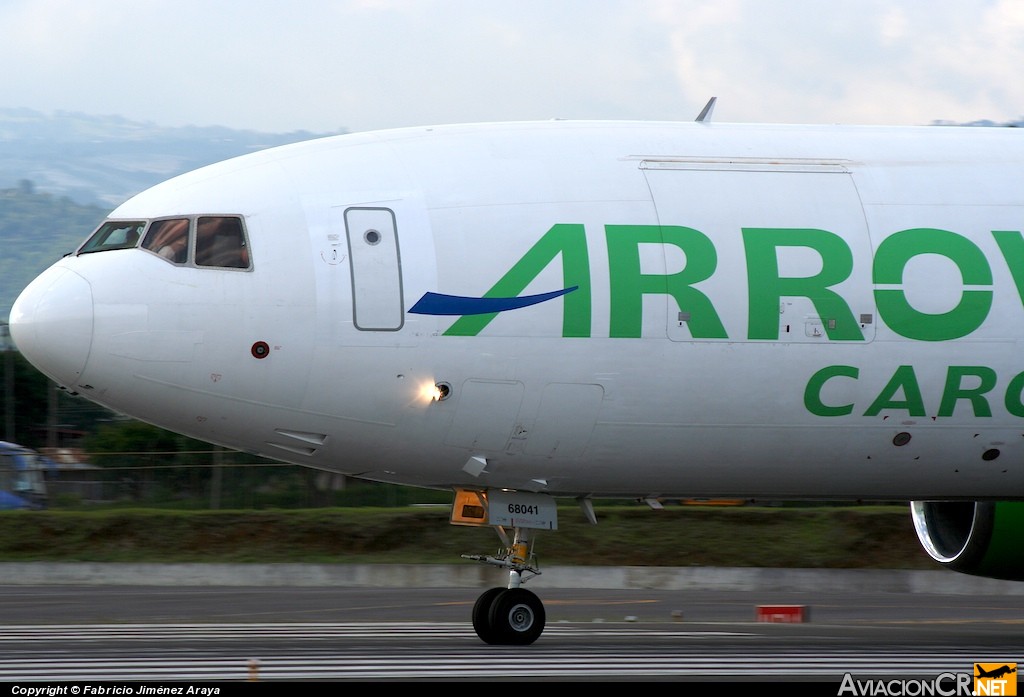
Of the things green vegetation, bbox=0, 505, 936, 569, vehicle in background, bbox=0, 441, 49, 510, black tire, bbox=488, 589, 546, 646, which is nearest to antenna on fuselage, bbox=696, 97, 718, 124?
black tire, bbox=488, 589, 546, 646

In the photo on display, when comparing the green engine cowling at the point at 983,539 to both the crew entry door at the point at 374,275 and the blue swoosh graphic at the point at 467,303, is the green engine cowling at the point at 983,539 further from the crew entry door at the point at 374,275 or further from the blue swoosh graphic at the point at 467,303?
the crew entry door at the point at 374,275

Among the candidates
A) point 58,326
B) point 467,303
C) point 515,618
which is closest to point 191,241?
point 58,326

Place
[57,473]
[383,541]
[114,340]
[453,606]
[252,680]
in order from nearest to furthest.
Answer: [252,680] < [114,340] < [453,606] < [383,541] < [57,473]

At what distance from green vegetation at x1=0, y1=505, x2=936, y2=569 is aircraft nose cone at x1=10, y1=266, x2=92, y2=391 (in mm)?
15667

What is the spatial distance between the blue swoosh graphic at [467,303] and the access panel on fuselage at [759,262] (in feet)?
4.61

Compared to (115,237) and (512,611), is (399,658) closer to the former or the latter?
(512,611)

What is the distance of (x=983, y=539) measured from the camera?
52.7 ft

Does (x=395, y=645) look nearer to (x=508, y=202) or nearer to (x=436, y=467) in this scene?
(x=436, y=467)

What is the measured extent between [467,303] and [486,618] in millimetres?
3289

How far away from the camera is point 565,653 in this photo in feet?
44.3

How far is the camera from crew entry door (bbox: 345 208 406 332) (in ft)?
42.2

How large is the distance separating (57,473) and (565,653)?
68.4 ft

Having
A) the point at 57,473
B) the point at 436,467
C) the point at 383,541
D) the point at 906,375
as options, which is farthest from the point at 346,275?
the point at 57,473

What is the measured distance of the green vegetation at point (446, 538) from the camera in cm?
2766
